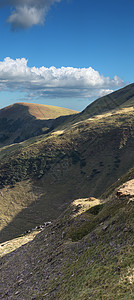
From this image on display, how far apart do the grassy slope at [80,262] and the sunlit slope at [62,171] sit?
154 ft

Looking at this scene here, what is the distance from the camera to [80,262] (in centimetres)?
2294

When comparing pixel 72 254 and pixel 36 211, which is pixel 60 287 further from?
pixel 36 211

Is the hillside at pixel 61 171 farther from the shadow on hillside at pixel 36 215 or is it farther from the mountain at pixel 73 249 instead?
the mountain at pixel 73 249

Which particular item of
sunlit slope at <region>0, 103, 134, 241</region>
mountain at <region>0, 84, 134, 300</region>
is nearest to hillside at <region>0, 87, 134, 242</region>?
sunlit slope at <region>0, 103, 134, 241</region>

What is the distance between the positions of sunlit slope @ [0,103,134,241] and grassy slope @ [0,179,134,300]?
46.9 metres

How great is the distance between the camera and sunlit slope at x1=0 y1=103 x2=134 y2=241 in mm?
91938

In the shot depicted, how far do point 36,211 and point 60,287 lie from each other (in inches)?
2878

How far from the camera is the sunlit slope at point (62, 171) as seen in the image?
302 ft

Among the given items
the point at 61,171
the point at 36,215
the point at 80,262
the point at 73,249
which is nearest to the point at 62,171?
the point at 61,171

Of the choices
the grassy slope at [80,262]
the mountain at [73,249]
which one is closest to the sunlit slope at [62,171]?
the mountain at [73,249]

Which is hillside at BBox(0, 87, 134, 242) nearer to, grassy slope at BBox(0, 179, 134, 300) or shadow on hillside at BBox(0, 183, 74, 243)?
shadow on hillside at BBox(0, 183, 74, 243)

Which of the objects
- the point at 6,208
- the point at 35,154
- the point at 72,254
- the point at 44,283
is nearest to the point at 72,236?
the point at 72,254

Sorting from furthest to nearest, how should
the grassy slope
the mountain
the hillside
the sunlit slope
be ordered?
the sunlit slope → the hillside → the mountain → the grassy slope

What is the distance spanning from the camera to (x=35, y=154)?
13225 centimetres
